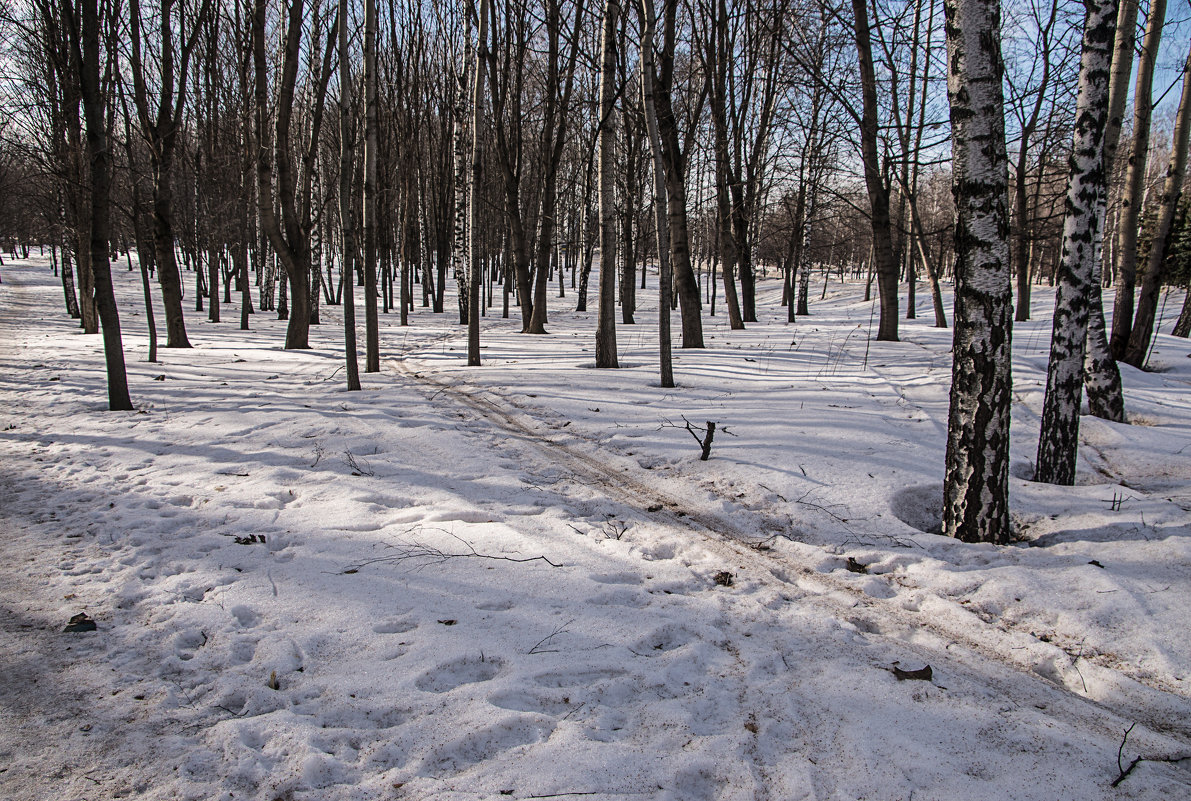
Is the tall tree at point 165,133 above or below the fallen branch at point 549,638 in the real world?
above

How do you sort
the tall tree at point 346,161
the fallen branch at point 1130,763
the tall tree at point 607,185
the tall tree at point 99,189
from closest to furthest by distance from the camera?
1. the fallen branch at point 1130,763
2. the tall tree at point 99,189
3. the tall tree at point 346,161
4. the tall tree at point 607,185

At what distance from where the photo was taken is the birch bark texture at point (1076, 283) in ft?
15.9

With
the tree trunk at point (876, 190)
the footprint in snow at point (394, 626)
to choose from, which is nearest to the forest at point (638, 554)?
the footprint in snow at point (394, 626)

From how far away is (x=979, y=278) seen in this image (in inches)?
149

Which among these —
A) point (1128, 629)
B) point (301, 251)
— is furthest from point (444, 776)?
point (301, 251)

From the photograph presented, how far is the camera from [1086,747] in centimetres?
225

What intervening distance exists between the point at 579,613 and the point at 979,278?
326cm

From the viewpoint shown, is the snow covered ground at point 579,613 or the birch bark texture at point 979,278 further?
the birch bark texture at point 979,278

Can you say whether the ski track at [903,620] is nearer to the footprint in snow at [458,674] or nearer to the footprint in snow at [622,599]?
the footprint in snow at [622,599]

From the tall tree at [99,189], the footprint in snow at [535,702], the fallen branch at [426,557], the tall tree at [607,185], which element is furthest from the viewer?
the tall tree at [607,185]

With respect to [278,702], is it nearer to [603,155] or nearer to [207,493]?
[207,493]

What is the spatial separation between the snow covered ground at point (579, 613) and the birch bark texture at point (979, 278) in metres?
0.46

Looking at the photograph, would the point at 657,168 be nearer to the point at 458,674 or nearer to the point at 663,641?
the point at 663,641

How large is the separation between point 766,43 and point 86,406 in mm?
18185
